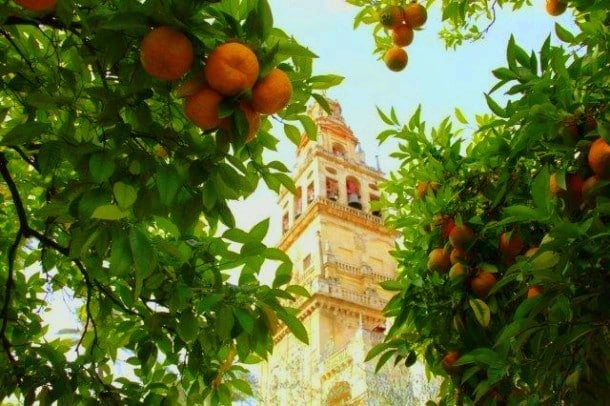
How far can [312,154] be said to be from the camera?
140 feet

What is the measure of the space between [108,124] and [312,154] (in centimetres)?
4054

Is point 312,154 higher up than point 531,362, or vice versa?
point 312,154

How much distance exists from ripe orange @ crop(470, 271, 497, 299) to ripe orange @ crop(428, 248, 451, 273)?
0.77 feet

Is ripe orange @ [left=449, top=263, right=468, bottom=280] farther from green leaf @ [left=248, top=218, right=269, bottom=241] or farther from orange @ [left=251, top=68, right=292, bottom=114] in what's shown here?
orange @ [left=251, top=68, right=292, bottom=114]

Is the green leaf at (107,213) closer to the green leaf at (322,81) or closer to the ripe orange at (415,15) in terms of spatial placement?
the green leaf at (322,81)

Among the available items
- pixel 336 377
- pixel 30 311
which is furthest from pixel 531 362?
pixel 336 377

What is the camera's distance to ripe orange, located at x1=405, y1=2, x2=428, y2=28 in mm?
3779

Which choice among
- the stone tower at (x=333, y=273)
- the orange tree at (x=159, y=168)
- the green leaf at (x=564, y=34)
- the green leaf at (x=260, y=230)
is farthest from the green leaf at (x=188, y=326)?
the stone tower at (x=333, y=273)

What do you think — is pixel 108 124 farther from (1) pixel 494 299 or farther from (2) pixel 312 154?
(2) pixel 312 154

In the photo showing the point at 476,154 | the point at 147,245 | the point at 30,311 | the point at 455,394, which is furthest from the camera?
the point at 30,311

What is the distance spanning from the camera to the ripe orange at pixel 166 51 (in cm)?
171

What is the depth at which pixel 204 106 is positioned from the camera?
179cm

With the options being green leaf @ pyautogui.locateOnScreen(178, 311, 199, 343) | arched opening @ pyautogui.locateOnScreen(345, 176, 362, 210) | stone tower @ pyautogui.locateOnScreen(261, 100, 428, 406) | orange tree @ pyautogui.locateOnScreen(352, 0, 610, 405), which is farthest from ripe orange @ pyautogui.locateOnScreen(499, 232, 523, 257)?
arched opening @ pyautogui.locateOnScreen(345, 176, 362, 210)

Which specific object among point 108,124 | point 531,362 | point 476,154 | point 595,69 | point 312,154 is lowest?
point 531,362
